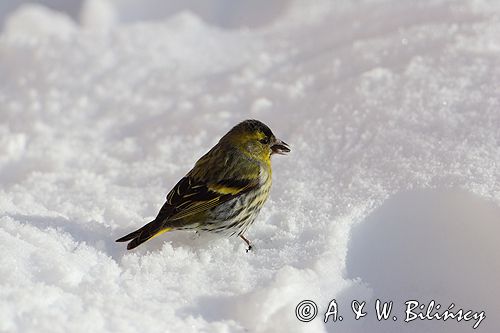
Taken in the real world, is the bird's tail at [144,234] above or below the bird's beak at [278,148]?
below

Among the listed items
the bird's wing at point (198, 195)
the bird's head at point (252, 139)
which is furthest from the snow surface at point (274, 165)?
the bird's head at point (252, 139)

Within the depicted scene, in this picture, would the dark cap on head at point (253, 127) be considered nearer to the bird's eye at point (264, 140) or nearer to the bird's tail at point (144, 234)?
the bird's eye at point (264, 140)

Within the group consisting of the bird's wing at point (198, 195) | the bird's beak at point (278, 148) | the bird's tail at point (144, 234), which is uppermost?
the bird's beak at point (278, 148)

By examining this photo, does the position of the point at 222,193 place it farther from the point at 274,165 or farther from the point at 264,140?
the point at 274,165

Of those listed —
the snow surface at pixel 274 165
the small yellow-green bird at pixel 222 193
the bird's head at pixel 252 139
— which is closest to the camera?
the snow surface at pixel 274 165

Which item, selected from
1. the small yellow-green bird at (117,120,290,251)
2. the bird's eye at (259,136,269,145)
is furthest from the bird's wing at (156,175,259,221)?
the bird's eye at (259,136,269,145)

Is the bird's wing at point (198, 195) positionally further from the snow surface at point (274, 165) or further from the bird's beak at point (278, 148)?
the bird's beak at point (278, 148)

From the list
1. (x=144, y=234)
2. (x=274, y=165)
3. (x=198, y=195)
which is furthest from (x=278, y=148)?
(x=144, y=234)

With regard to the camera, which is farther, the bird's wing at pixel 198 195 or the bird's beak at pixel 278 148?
the bird's beak at pixel 278 148

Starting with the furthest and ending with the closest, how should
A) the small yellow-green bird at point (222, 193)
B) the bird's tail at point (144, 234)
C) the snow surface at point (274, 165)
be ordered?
the small yellow-green bird at point (222, 193) → the bird's tail at point (144, 234) → the snow surface at point (274, 165)
